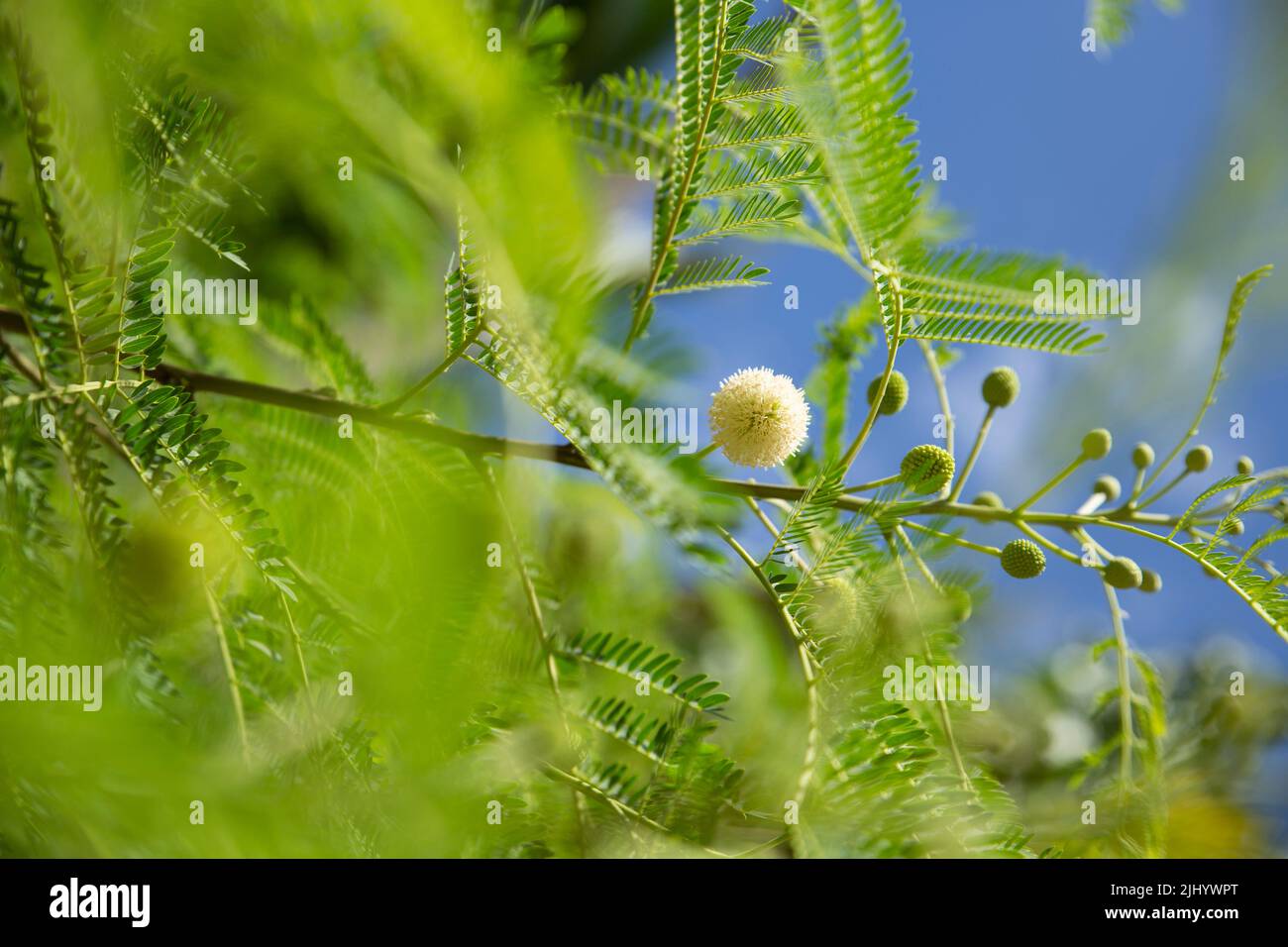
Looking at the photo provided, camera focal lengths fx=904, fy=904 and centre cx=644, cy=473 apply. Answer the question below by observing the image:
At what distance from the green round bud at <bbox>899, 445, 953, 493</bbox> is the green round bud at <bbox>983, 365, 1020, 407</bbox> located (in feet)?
0.54

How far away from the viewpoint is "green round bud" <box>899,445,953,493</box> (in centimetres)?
70

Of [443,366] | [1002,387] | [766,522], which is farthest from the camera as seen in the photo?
[1002,387]

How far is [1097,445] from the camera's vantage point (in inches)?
33.7

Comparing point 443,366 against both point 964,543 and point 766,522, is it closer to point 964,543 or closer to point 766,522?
point 766,522

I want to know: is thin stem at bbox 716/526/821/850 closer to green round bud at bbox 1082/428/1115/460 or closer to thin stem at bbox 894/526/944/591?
thin stem at bbox 894/526/944/591

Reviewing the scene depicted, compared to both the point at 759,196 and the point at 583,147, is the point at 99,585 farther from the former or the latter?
the point at 583,147

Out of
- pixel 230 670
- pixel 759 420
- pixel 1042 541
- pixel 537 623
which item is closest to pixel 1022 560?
pixel 1042 541

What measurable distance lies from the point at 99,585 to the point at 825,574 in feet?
1.63

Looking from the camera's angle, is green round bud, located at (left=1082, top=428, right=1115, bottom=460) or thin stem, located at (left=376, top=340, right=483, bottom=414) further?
green round bud, located at (left=1082, top=428, right=1115, bottom=460)

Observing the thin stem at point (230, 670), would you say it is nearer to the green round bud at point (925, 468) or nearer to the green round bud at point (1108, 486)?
the green round bud at point (925, 468)

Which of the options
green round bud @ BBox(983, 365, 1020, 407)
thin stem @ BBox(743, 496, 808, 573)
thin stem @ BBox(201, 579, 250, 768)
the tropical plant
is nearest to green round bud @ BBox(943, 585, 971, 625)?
the tropical plant

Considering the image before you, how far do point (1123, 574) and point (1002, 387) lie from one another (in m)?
0.20

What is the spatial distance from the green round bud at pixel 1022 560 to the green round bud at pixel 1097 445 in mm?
158

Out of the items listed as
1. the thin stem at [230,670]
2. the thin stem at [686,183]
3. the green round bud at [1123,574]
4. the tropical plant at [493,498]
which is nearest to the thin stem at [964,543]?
the tropical plant at [493,498]
